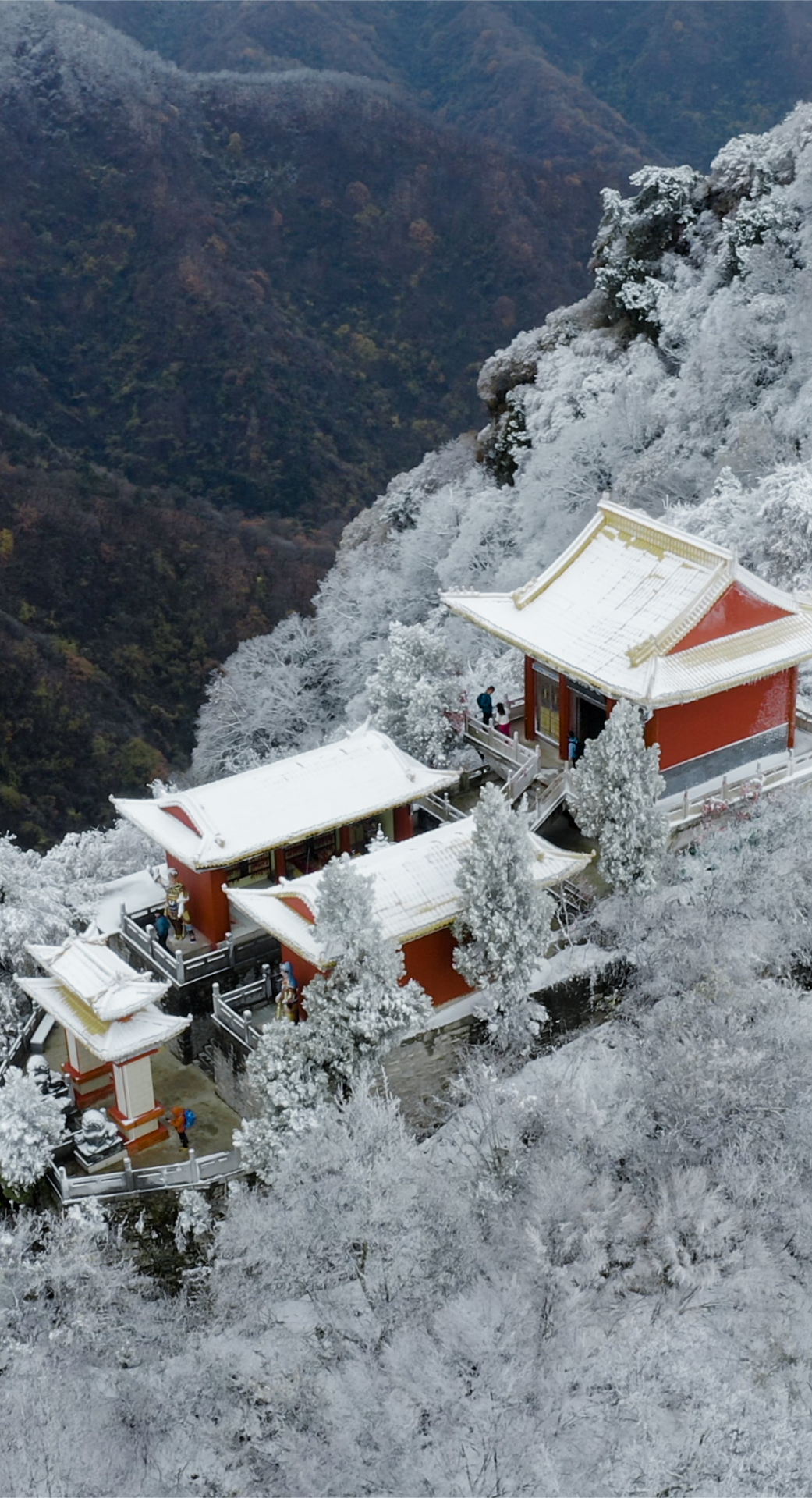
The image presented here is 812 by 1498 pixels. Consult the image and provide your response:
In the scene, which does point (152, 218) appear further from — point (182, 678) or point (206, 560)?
point (182, 678)

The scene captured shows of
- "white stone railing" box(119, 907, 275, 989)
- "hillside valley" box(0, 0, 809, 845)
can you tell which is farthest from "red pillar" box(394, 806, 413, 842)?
"hillside valley" box(0, 0, 809, 845)

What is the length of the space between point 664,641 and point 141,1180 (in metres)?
13.0

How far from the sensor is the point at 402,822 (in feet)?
95.5

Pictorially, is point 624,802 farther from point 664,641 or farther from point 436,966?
point 436,966

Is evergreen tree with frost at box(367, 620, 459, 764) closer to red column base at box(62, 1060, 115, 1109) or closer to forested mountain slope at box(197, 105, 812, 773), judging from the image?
forested mountain slope at box(197, 105, 812, 773)

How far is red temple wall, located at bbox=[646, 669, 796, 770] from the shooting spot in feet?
93.4

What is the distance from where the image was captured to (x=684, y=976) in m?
25.4

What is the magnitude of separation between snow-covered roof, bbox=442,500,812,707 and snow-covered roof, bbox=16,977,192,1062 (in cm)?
991

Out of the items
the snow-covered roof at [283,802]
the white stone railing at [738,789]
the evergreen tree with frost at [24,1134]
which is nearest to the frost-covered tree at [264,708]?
the snow-covered roof at [283,802]

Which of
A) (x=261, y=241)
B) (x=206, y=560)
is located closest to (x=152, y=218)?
(x=261, y=241)

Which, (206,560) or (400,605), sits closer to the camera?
(400,605)

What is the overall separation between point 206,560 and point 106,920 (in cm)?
4337

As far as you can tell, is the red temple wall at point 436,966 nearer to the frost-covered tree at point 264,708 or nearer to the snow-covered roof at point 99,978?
the snow-covered roof at point 99,978

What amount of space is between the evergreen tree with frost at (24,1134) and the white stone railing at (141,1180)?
520 mm
